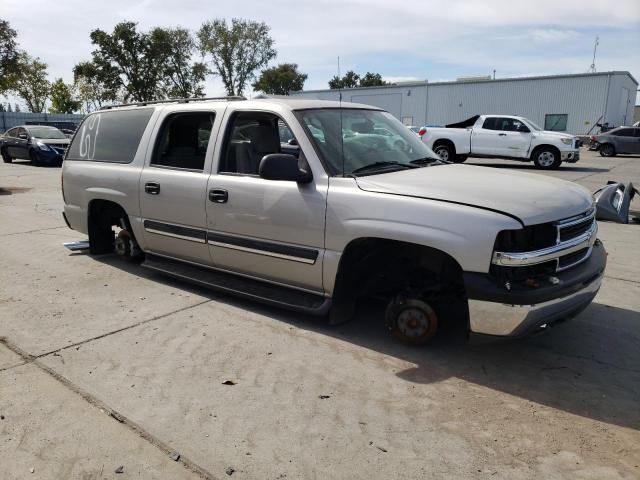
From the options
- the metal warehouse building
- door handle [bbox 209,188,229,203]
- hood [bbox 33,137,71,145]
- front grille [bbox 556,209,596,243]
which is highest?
the metal warehouse building

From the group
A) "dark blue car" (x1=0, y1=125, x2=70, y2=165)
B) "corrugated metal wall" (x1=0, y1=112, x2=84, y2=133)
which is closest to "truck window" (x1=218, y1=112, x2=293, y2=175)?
"dark blue car" (x1=0, y1=125, x2=70, y2=165)

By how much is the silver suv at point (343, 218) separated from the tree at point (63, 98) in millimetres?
74886

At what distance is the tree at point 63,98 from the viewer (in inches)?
2776

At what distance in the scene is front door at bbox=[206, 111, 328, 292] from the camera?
392 cm

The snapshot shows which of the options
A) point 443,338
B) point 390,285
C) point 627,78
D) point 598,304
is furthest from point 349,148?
point 627,78

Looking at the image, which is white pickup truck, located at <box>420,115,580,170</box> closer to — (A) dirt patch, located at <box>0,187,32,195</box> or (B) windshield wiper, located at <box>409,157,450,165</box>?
(A) dirt patch, located at <box>0,187,32,195</box>

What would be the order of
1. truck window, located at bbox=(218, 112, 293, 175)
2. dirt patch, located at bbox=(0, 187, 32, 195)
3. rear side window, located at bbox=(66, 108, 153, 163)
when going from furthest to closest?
1. dirt patch, located at bbox=(0, 187, 32, 195)
2. rear side window, located at bbox=(66, 108, 153, 163)
3. truck window, located at bbox=(218, 112, 293, 175)

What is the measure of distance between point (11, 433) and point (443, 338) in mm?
2926

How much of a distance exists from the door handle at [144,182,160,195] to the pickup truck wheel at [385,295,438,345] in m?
2.51

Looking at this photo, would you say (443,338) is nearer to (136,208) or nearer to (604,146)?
(136,208)

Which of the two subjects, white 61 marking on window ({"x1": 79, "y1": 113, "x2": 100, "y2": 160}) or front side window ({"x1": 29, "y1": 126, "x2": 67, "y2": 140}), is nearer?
white 61 marking on window ({"x1": 79, "y1": 113, "x2": 100, "y2": 160})

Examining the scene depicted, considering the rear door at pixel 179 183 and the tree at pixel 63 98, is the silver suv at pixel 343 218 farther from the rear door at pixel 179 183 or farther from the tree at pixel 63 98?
the tree at pixel 63 98

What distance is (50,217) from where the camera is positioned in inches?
359

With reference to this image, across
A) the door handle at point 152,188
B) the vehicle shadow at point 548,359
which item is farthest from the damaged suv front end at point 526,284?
the door handle at point 152,188
